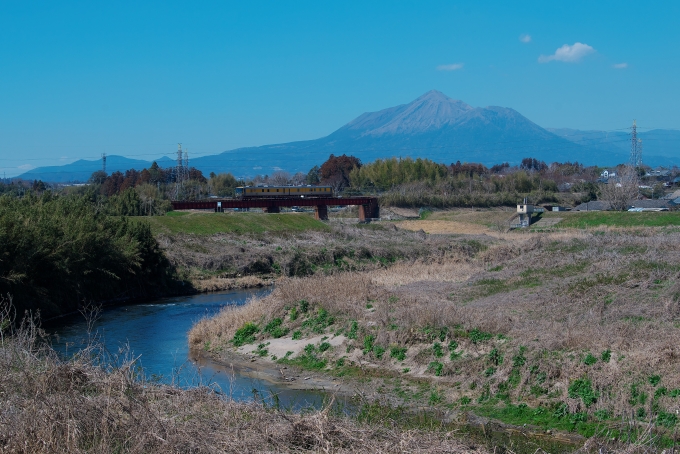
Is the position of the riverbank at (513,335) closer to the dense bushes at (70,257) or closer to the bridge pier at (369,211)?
the dense bushes at (70,257)

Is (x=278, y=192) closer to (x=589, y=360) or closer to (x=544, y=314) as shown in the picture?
(x=544, y=314)

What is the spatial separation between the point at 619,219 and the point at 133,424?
257 ft

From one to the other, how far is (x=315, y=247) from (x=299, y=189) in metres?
46.0

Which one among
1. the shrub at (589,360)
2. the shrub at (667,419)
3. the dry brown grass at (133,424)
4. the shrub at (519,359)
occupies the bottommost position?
the shrub at (667,419)

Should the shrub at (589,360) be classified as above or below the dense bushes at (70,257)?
below

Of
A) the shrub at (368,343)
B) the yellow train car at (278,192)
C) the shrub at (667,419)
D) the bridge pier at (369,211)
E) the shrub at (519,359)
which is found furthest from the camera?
the yellow train car at (278,192)

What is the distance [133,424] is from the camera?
10125 millimetres

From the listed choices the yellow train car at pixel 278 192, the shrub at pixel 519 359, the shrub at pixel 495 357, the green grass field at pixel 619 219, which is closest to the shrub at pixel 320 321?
the shrub at pixel 495 357

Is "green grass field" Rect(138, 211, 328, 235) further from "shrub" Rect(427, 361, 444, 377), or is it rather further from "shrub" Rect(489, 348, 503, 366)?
"shrub" Rect(489, 348, 503, 366)

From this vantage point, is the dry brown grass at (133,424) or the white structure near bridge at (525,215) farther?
the white structure near bridge at (525,215)

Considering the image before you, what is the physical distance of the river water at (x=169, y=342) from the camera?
18.1 metres

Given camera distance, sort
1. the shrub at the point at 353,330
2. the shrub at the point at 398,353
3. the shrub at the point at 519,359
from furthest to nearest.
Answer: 1. the shrub at the point at 353,330
2. the shrub at the point at 398,353
3. the shrub at the point at 519,359

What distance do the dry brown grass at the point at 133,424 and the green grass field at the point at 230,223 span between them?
146 feet

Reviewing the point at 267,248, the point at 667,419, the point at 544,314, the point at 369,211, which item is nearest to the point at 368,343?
the point at 544,314
